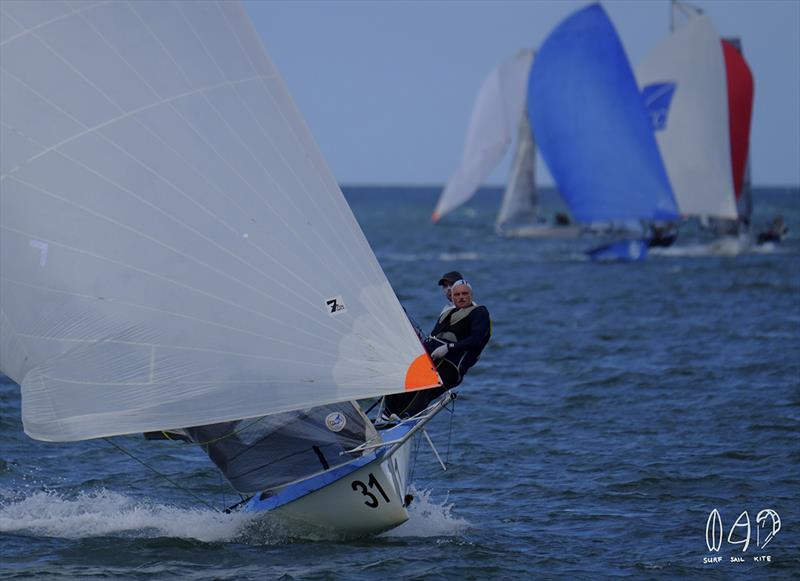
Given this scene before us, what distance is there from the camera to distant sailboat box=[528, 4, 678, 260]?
39188 mm

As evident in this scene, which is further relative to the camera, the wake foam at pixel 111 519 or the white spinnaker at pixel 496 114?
the white spinnaker at pixel 496 114

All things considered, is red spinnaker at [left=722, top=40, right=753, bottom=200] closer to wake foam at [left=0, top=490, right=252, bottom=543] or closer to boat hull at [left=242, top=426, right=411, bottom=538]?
wake foam at [left=0, top=490, right=252, bottom=543]

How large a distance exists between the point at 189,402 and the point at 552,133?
32142mm

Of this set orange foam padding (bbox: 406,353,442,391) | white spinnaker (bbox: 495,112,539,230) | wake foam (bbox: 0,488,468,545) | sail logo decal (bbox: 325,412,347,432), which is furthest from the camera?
white spinnaker (bbox: 495,112,539,230)

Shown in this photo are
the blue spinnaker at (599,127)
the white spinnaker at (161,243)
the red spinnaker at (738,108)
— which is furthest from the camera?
the red spinnaker at (738,108)

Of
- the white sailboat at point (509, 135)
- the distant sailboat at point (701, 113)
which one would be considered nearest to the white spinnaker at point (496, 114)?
the white sailboat at point (509, 135)

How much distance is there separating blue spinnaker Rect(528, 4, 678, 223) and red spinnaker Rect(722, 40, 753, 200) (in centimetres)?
593

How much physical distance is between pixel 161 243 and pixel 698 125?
3642 cm

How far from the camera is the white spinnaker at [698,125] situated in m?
43.1

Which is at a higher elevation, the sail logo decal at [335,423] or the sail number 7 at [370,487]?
the sail logo decal at [335,423]

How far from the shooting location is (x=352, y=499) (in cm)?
971

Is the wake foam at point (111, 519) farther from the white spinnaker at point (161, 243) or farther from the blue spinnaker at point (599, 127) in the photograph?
the blue spinnaker at point (599, 127)

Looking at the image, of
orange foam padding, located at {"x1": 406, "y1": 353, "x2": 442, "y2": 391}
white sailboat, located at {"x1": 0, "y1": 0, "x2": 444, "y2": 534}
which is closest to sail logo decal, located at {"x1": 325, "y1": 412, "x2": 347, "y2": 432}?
white sailboat, located at {"x1": 0, "y1": 0, "x2": 444, "y2": 534}

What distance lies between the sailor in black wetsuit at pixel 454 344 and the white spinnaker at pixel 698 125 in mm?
33330
